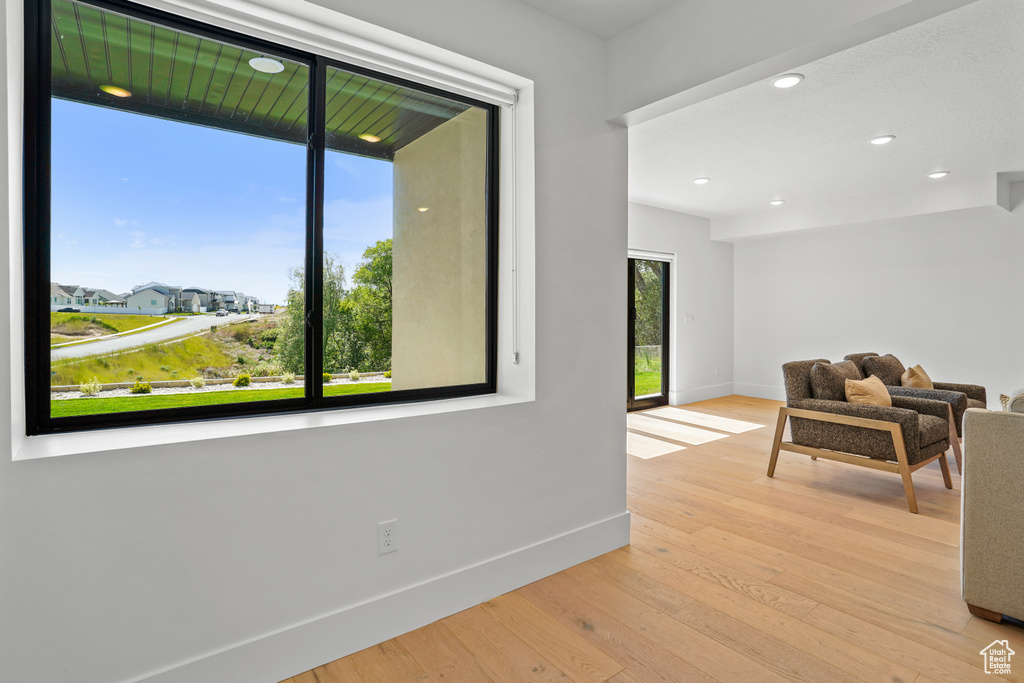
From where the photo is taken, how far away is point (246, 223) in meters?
1.89

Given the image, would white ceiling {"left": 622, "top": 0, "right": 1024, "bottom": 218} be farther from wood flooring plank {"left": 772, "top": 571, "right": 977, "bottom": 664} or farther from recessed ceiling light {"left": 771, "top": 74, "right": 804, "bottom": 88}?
wood flooring plank {"left": 772, "top": 571, "right": 977, "bottom": 664}

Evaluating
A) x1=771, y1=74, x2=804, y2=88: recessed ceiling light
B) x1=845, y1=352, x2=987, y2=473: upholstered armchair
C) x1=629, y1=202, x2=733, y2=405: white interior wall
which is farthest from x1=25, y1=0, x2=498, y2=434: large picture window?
x1=629, y1=202, x2=733, y2=405: white interior wall

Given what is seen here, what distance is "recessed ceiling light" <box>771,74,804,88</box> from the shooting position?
2.92m

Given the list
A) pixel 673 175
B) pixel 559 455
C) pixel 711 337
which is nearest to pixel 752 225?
pixel 711 337

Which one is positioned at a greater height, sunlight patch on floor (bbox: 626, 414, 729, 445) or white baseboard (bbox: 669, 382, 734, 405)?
white baseboard (bbox: 669, 382, 734, 405)

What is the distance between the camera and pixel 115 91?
1.66 metres

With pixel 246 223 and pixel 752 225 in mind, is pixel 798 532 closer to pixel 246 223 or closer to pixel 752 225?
pixel 246 223

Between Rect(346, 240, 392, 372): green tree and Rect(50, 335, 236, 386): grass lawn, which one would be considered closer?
Rect(50, 335, 236, 386): grass lawn

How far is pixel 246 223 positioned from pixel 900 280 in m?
6.93

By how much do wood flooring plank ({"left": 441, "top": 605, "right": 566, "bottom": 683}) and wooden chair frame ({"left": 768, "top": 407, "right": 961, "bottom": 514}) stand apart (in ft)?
8.68

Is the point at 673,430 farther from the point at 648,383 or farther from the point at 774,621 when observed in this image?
the point at 774,621

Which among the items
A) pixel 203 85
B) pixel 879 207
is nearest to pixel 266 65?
pixel 203 85

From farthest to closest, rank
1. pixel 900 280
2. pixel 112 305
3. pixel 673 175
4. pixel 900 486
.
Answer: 1. pixel 900 280
2. pixel 673 175
3. pixel 900 486
4. pixel 112 305

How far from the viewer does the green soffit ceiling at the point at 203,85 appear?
1.60m
